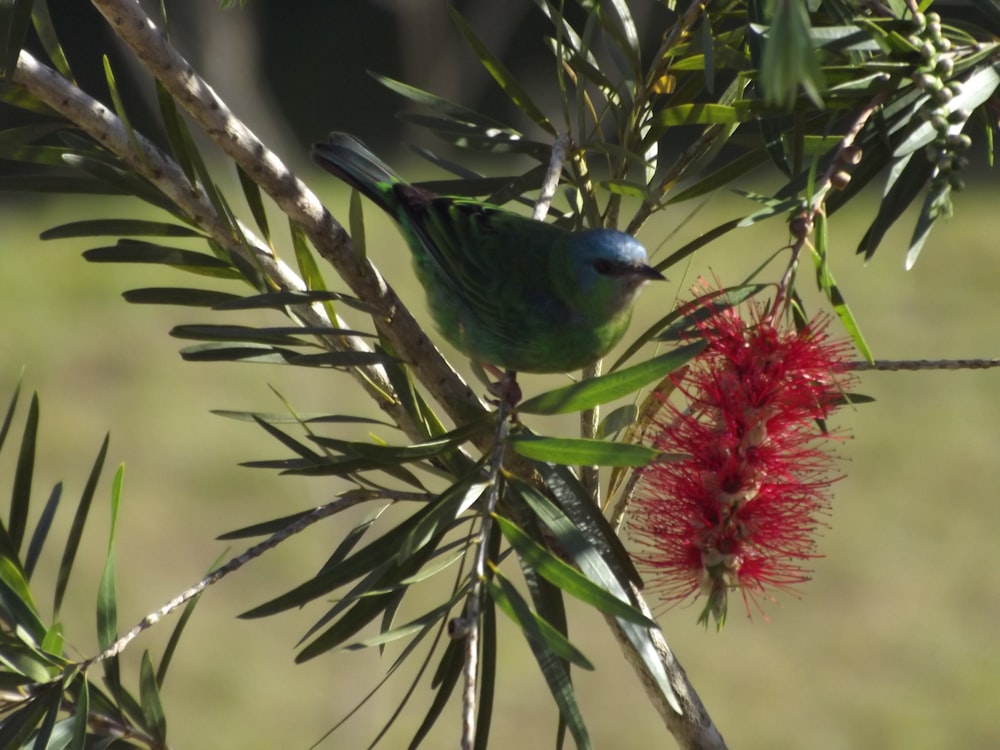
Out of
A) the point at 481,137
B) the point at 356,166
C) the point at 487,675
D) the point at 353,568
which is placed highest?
the point at 356,166

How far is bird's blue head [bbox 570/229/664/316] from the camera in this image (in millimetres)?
1214

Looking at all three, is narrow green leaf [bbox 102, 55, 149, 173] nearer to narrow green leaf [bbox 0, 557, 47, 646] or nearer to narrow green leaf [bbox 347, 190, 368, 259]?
narrow green leaf [bbox 347, 190, 368, 259]

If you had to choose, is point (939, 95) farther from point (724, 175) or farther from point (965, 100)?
→ point (724, 175)

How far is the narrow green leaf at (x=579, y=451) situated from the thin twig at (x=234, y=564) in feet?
0.47

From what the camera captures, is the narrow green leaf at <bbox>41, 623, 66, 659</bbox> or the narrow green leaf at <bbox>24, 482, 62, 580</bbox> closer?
the narrow green leaf at <bbox>41, 623, 66, 659</bbox>

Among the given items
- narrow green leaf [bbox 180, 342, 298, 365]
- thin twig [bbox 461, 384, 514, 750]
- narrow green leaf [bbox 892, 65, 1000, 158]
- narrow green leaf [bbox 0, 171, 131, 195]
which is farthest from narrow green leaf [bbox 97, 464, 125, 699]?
narrow green leaf [bbox 892, 65, 1000, 158]

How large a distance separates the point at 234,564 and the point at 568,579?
0.81ft

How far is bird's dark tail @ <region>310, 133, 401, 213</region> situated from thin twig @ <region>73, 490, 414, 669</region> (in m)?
0.54

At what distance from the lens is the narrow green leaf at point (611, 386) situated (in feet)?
2.33

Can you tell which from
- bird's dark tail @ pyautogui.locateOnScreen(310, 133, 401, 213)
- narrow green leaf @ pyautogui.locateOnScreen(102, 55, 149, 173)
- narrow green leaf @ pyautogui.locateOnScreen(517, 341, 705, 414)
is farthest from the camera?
bird's dark tail @ pyautogui.locateOnScreen(310, 133, 401, 213)

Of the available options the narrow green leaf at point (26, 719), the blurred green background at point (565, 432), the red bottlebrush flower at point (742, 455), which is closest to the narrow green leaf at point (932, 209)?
the red bottlebrush flower at point (742, 455)

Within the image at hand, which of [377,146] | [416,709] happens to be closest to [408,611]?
[416,709]

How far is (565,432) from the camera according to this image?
460 cm

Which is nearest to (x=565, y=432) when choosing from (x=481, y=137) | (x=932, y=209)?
(x=481, y=137)
